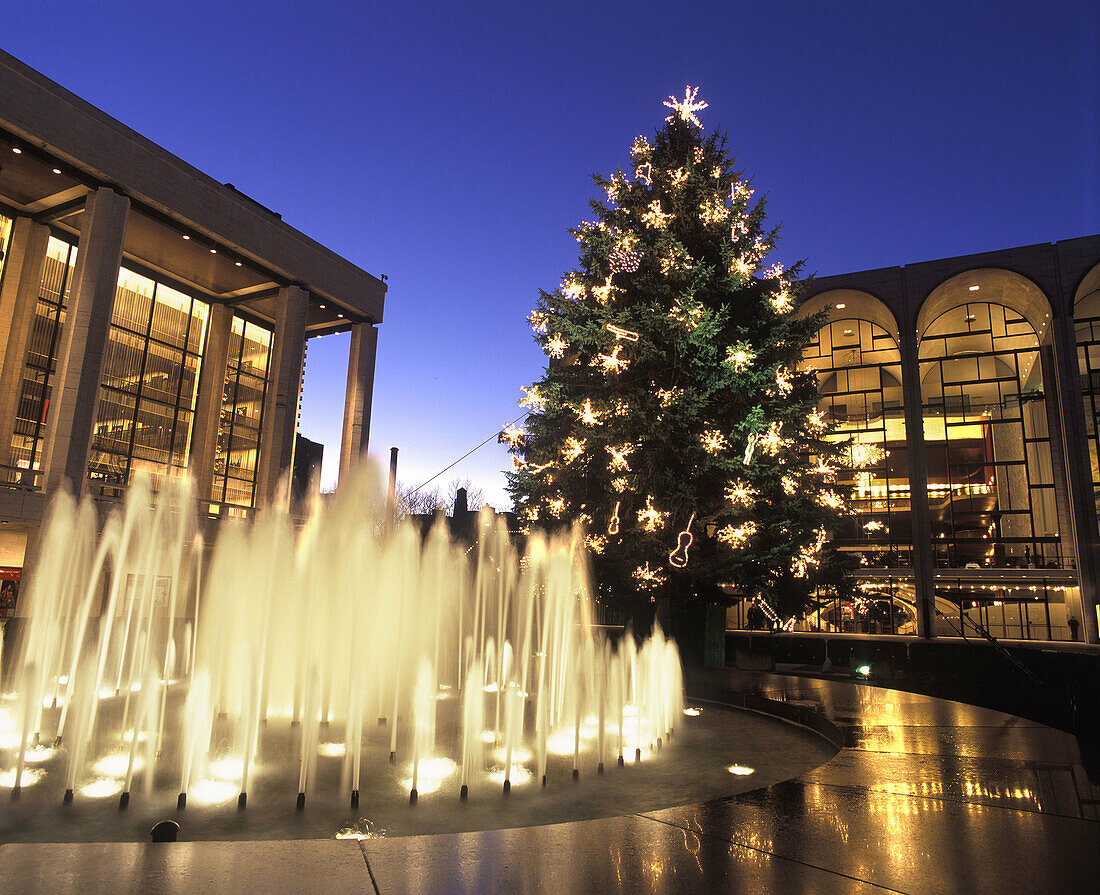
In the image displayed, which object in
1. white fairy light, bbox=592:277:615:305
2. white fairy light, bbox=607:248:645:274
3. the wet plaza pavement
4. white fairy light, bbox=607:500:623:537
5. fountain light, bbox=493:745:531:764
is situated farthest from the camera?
white fairy light, bbox=607:248:645:274

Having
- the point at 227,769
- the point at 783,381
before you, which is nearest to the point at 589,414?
the point at 783,381

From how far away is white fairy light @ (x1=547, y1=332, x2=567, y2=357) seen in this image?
15.9 meters

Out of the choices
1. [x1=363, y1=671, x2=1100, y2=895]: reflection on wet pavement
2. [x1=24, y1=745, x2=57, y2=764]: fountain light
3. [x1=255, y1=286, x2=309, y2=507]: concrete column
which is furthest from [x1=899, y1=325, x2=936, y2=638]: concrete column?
[x1=24, y1=745, x2=57, y2=764]: fountain light

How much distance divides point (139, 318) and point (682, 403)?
24.8m

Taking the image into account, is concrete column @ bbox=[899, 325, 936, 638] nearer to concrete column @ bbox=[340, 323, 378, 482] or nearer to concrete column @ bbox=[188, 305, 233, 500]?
concrete column @ bbox=[340, 323, 378, 482]

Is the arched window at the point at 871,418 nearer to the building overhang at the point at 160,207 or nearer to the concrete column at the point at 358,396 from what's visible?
the concrete column at the point at 358,396

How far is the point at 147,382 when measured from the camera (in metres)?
27.7

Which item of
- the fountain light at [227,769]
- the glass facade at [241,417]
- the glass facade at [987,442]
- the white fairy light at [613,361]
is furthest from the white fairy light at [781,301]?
the glass facade at [241,417]

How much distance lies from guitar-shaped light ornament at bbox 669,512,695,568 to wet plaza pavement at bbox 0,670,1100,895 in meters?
8.04

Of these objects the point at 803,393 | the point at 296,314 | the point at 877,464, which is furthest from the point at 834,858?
the point at 877,464

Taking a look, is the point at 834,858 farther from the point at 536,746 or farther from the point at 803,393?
the point at 803,393

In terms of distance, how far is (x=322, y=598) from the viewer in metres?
14.0

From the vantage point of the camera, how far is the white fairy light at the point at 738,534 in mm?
13398

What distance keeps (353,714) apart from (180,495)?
2493 centimetres
